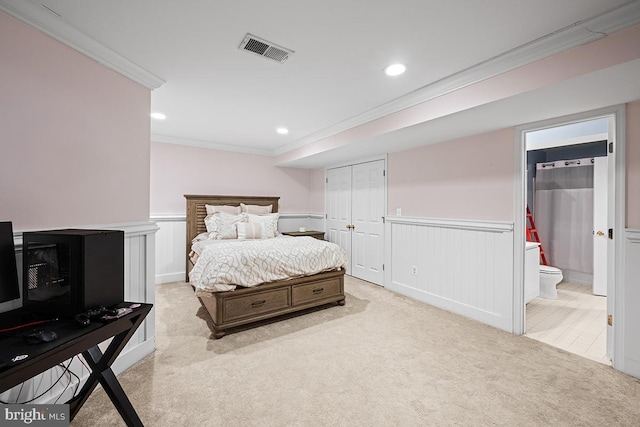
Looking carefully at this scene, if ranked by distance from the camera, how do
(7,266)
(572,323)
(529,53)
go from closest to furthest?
(7,266), (529,53), (572,323)

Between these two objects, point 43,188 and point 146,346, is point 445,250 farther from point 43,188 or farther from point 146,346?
point 43,188

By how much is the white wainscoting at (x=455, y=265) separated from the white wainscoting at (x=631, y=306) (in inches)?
30.5

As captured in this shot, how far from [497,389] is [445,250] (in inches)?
67.0

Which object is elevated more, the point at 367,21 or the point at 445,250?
the point at 367,21

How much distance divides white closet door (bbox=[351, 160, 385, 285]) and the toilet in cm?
218

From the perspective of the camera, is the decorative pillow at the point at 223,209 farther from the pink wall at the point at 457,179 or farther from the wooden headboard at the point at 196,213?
the pink wall at the point at 457,179

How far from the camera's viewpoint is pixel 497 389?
187cm

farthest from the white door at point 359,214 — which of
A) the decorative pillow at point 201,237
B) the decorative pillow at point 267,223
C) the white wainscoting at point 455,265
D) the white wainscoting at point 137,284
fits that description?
the white wainscoting at point 137,284

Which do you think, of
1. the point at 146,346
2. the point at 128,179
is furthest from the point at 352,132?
the point at 146,346

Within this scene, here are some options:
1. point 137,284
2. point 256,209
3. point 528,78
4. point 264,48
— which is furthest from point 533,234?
point 137,284

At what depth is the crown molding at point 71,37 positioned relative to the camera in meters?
1.49

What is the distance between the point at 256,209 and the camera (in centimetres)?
484

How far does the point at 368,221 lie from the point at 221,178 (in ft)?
8.92

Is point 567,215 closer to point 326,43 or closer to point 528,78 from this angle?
point 528,78
